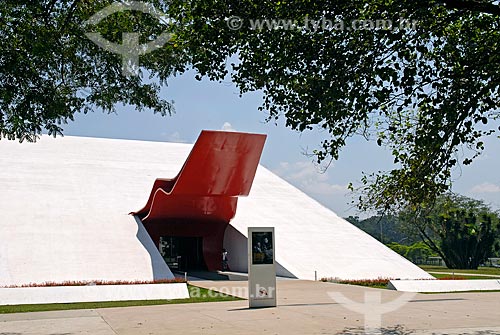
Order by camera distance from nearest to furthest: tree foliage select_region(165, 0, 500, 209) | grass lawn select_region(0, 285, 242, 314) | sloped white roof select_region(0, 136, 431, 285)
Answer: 1. tree foliage select_region(165, 0, 500, 209)
2. grass lawn select_region(0, 285, 242, 314)
3. sloped white roof select_region(0, 136, 431, 285)

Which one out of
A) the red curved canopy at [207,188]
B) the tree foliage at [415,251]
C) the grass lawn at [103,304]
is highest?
the red curved canopy at [207,188]

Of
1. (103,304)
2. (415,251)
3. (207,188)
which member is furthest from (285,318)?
(415,251)

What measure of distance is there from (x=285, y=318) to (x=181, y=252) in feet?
60.2

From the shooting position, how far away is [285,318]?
11.3 m

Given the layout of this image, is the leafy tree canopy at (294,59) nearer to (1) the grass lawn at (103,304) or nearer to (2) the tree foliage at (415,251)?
(1) the grass lawn at (103,304)

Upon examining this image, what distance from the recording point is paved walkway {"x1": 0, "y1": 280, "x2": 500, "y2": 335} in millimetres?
9820

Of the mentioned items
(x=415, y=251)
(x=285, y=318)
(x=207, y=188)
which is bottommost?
(x=285, y=318)

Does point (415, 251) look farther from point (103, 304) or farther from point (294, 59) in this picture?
point (294, 59)

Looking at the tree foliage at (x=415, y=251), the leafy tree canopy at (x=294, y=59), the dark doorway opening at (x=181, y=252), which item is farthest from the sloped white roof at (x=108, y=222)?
the tree foliage at (x=415, y=251)

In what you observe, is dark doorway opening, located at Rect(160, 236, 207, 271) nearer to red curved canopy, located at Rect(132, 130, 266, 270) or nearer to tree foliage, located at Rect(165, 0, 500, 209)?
red curved canopy, located at Rect(132, 130, 266, 270)

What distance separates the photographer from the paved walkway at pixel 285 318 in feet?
32.2

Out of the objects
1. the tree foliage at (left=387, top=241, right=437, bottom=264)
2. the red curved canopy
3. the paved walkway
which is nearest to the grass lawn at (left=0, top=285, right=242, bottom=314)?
the paved walkway

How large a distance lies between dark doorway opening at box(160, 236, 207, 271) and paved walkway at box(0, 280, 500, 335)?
14.0 m

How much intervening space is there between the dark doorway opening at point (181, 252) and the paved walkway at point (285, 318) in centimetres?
1398
